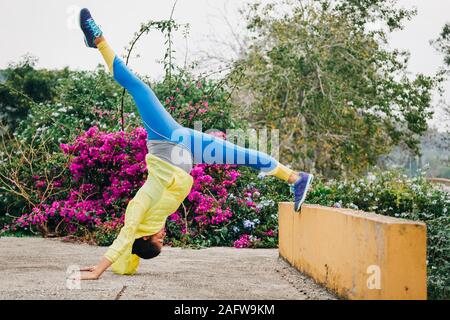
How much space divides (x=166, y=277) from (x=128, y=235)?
0.63 metres

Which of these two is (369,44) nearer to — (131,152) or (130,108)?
(130,108)

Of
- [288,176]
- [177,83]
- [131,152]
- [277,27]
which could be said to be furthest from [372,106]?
[288,176]

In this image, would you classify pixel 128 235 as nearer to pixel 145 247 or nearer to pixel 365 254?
pixel 145 247

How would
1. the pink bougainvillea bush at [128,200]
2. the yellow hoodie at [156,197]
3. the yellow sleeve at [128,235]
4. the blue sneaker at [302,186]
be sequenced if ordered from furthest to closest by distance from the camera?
the pink bougainvillea bush at [128,200] → the blue sneaker at [302,186] → the yellow hoodie at [156,197] → the yellow sleeve at [128,235]

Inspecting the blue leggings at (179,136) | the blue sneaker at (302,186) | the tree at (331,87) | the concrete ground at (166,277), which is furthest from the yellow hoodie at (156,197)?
the tree at (331,87)

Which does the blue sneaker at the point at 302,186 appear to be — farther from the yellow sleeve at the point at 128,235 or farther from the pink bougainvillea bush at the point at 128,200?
the pink bougainvillea bush at the point at 128,200

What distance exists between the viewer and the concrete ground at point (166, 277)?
4.88 m

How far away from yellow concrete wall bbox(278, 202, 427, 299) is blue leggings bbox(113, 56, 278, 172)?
644 mm

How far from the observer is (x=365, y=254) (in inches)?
166

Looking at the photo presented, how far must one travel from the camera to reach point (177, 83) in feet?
38.4

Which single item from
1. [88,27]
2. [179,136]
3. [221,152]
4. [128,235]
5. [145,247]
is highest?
[88,27]

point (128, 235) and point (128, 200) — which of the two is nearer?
point (128, 235)

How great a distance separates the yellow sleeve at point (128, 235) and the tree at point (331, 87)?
12.7 meters

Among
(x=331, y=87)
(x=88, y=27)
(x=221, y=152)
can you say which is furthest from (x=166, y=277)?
(x=331, y=87)
